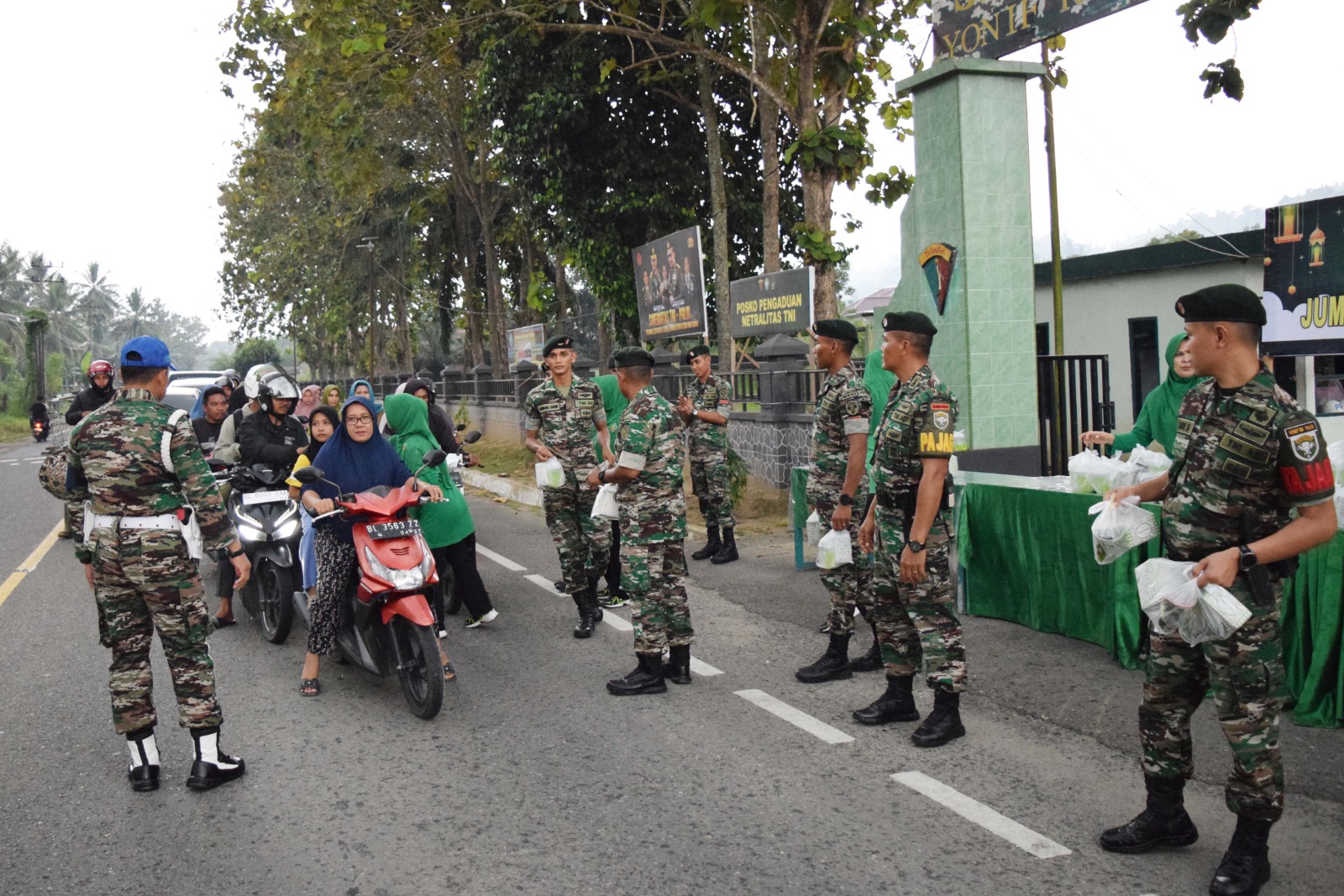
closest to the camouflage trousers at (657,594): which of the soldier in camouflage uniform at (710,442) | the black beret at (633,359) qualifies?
the black beret at (633,359)

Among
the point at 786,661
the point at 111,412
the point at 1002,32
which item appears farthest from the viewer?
the point at 1002,32

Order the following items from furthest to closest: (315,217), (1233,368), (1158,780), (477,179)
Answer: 1. (315,217)
2. (477,179)
3. (1158,780)
4. (1233,368)

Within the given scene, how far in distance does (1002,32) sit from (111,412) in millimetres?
6479

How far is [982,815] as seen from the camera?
4270 mm

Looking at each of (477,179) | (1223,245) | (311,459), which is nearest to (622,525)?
(311,459)

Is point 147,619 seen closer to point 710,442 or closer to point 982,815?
point 982,815

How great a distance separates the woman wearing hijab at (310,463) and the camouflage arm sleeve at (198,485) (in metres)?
1.53

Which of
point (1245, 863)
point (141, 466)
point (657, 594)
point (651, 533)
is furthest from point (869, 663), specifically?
point (141, 466)

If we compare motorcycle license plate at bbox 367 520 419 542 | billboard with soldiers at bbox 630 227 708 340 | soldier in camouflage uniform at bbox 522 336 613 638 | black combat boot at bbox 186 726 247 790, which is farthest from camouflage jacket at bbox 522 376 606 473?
billboard with soldiers at bbox 630 227 708 340

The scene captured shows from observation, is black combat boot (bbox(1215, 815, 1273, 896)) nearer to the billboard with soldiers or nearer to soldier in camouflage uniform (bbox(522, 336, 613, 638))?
soldier in camouflage uniform (bbox(522, 336, 613, 638))

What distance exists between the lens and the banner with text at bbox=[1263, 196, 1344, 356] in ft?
38.2

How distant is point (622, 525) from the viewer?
6250 millimetres

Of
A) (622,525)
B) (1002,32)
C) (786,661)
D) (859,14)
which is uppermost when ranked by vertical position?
(859,14)

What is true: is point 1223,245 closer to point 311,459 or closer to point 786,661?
point 786,661
